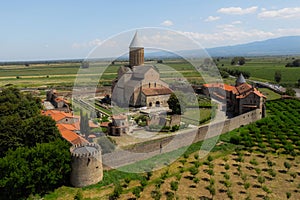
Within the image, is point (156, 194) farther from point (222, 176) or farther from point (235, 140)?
point (235, 140)

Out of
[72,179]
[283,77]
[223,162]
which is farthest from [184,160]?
[283,77]

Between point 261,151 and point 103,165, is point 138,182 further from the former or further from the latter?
point 261,151

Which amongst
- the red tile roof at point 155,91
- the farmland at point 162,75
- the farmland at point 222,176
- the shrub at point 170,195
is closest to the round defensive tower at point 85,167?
the farmland at point 222,176

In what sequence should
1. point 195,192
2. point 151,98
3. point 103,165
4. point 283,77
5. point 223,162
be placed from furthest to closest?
1. point 283,77
2. point 151,98
3. point 223,162
4. point 103,165
5. point 195,192

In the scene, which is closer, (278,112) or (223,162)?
(223,162)

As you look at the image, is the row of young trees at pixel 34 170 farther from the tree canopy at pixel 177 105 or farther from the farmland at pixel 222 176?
the tree canopy at pixel 177 105

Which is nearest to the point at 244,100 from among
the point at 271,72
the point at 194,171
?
the point at 194,171

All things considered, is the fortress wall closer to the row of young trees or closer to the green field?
Answer: the row of young trees
